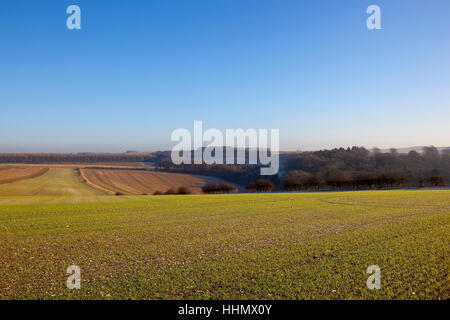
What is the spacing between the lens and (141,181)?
82.6m

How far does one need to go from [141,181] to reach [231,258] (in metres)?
77.3

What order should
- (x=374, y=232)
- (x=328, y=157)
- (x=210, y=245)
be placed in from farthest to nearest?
(x=328, y=157)
(x=374, y=232)
(x=210, y=245)

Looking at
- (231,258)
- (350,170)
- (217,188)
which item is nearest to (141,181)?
Result: (217,188)

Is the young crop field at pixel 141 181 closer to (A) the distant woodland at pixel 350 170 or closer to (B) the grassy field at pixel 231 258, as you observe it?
(A) the distant woodland at pixel 350 170

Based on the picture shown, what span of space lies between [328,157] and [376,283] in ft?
346

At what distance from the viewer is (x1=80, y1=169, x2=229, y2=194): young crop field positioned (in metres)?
71.6

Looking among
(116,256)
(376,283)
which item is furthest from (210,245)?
(376,283)

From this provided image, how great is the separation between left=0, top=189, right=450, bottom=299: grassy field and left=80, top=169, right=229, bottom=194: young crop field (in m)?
56.1

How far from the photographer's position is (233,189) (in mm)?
78562

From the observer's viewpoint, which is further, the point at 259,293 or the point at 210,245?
the point at 210,245

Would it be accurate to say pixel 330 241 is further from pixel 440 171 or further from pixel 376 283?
pixel 440 171

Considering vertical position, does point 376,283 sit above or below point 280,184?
above

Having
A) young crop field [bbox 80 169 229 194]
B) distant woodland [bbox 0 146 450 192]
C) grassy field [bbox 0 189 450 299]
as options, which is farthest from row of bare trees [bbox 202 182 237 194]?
grassy field [bbox 0 189 450 299]

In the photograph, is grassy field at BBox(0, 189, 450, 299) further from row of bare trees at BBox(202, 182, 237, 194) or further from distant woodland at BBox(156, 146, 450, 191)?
distant woodland at BBox(156, 146, 450, 191)
